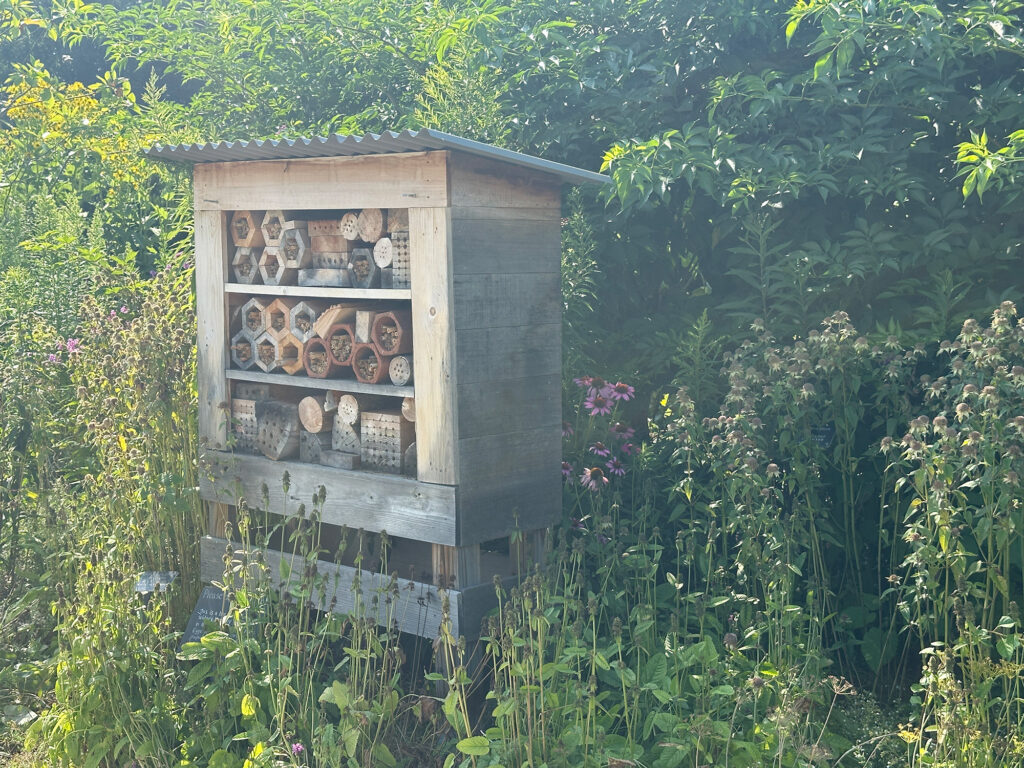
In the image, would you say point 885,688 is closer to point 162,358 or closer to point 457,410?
point 457,410

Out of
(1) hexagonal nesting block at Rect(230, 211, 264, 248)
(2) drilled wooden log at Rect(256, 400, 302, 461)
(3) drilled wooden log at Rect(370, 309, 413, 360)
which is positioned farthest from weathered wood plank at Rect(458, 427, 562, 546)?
(1) hexagonal nesting block at Rect(230, 211, 264, 248)

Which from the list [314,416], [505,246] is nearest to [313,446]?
[314,416]

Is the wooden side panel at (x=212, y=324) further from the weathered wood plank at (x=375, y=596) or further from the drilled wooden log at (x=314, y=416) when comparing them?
the weathered wood plank at (x=375, y=596)

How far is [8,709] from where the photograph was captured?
4.09 metres

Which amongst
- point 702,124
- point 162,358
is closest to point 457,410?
point 162,358

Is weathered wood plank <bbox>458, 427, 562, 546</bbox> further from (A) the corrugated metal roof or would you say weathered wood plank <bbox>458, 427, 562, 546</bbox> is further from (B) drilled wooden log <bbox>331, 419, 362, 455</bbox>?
(A) the corrugated metal roof

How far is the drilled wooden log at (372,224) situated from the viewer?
4.19m

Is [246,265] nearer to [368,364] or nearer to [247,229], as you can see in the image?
[247,229]

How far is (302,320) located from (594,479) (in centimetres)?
139

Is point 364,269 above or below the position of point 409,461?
above

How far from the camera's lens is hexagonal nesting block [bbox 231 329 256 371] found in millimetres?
4676

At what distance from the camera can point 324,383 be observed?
14.2 feet

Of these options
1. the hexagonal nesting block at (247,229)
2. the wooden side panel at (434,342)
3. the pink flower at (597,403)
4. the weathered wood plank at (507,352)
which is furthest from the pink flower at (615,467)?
the hexagonal nesting block at (247,229)

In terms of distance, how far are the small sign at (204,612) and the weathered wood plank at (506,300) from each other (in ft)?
5.08
